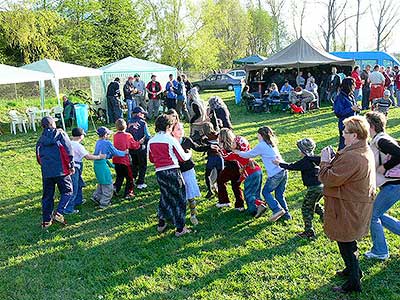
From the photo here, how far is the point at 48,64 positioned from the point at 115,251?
11141 millimetres

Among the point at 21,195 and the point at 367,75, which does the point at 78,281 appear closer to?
the point at 21,195

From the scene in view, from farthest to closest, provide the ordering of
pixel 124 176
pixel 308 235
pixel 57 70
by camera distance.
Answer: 1. pixel 57 70
2. pixel 124 176
3. pixel 308 235

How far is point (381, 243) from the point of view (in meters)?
4.35

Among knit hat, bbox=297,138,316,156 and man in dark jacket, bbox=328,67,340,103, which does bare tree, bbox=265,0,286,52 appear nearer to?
man in dark jacket, bbox=328,67,340,103

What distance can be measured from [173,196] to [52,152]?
1889 mm

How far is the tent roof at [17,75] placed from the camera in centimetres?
1263

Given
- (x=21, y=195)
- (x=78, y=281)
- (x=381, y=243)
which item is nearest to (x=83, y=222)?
(x=78, y=281)

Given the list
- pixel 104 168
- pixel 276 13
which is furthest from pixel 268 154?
pixel 276 13

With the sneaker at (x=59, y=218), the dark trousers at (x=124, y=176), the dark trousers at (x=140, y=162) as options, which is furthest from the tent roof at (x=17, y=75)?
the sneaker at (x=59, y=218)

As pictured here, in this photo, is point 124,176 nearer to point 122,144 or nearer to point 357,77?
point 122,144

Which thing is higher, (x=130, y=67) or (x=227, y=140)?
(x=130, y=67)

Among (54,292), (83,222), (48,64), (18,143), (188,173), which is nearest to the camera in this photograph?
(54,292)

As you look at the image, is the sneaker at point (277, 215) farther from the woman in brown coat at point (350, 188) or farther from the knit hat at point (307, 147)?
the woman in brown coat at point (350, 188)

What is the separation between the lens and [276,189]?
5.57 m
